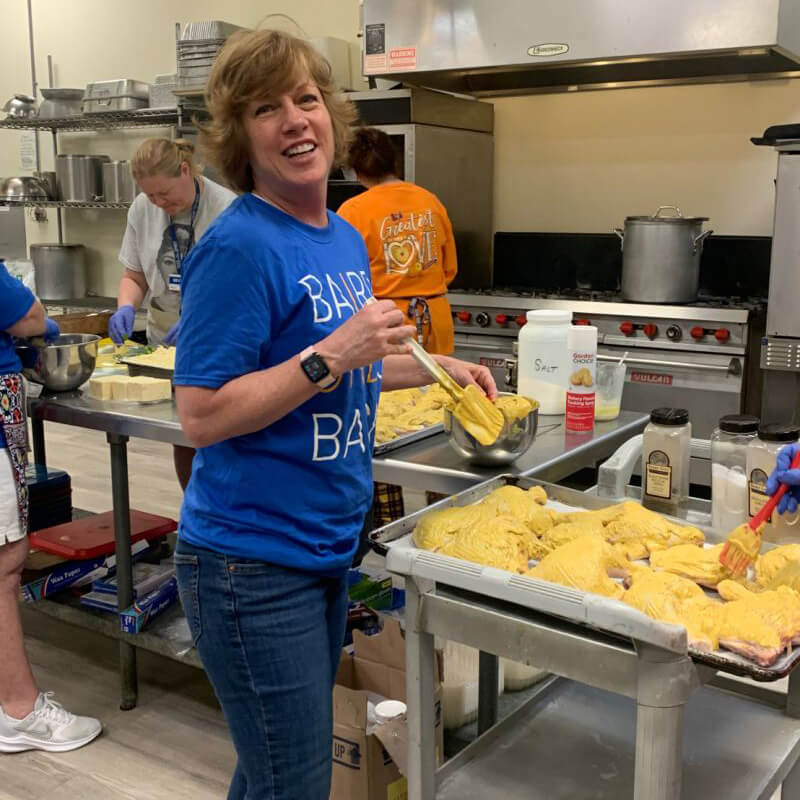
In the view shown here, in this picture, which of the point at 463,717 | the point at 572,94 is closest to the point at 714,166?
the point at 572,94

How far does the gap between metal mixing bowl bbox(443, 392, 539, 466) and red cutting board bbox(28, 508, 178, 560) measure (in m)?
1.54

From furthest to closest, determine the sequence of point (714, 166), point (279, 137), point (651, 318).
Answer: point (714, 166) → point (651, 318) → point (279, 137)

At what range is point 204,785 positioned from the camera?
2.45 meters

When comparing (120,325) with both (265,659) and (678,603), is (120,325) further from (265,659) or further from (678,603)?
(678,603)

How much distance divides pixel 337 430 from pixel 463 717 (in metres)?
1.09

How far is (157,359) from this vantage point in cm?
310

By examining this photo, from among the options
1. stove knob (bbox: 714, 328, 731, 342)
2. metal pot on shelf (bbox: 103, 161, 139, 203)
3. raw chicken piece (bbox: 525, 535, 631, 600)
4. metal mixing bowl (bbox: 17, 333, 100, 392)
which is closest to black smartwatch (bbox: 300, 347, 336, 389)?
raw chicken piece (bbox: 525, 535, 631, 600)

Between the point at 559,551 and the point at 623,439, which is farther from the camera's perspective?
the point at 623,439

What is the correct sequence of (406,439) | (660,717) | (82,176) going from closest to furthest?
1. (660,717)
2. (406,439)
3. (82,176)

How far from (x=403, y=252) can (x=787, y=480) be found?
7.65 feet

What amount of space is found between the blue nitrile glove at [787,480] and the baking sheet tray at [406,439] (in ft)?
2.85

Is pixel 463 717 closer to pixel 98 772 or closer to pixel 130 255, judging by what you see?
pixel 98 772

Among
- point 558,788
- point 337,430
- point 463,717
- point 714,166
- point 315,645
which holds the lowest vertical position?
point 463,717

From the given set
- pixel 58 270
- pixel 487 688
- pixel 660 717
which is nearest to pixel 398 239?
pixel 487 688
